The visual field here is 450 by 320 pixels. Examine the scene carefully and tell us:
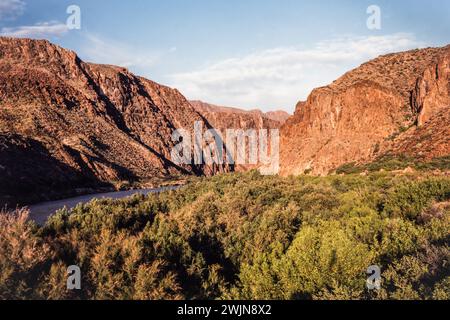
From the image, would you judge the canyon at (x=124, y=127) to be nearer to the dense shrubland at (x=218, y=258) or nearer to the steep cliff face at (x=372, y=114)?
the steep cliff face at (x=372, y=114)

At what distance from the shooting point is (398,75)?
5603cm

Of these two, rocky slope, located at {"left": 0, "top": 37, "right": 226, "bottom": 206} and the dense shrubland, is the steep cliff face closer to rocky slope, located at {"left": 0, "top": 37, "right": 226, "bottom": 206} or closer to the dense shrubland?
the dense shrubland

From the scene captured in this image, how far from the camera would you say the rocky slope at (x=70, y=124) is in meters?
45.8

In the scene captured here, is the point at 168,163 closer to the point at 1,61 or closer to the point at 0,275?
the point at 1,61

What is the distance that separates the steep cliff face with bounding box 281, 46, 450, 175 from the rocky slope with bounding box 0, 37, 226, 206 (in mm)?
32202

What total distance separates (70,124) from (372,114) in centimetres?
5293

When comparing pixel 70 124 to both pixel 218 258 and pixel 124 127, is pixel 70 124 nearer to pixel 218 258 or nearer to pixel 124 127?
pixel 124 127

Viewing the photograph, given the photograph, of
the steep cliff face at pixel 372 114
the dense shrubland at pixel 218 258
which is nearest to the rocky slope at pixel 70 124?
the dense shrubland at pixel 218 258

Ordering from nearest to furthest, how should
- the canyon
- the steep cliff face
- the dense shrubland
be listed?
the dense shrubland → the canyon → the steep cliff face

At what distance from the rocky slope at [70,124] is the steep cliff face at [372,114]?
32202mm

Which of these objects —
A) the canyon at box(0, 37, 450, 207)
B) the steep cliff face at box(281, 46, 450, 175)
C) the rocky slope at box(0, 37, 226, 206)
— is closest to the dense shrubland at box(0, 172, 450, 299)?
the canyon at box(0, 37, 450, 207)

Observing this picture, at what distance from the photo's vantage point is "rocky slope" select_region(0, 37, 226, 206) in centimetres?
4584

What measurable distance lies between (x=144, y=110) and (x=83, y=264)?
4106 inches
